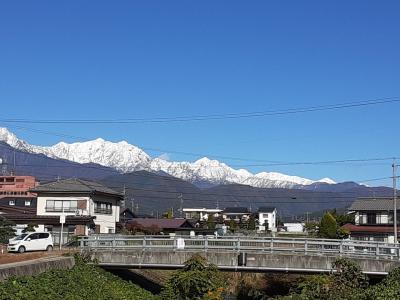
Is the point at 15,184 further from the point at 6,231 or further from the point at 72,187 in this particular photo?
the point at 6,231

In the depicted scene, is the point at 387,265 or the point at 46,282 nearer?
the point at 46,282

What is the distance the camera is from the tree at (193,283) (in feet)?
95.8

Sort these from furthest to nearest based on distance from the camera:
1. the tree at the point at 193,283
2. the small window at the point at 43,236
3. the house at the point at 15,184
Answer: the house at the point at 15,184 → the small window at the point at 43,236 → the tree at the point at 193,283

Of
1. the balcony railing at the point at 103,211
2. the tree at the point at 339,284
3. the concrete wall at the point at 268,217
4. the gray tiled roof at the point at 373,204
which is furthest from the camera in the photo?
the concrete wall at the point at 268,217

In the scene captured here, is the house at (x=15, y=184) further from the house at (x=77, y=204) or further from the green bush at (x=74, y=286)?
the green bush at (x=74, y=286)

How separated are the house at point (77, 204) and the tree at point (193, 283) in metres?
31.6

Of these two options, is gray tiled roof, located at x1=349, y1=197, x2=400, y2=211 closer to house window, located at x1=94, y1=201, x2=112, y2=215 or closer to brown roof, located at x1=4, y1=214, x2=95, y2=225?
house window, located at x1=94, y1=201, x2=112, y2=215

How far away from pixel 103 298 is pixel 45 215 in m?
40.7

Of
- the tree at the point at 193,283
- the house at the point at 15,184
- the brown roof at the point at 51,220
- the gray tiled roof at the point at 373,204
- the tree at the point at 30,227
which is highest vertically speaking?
the house at the point at 15,184

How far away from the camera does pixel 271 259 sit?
3331 centimetres

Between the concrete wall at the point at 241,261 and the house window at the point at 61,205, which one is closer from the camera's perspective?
the concrete wall at the point at 241,261

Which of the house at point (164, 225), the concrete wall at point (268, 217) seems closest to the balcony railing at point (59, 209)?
the house at point (164, 225)

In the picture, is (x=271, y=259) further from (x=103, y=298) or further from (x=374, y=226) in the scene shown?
(x=374, y=226)

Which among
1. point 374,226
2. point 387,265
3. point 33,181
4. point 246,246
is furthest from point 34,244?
point 33,181
